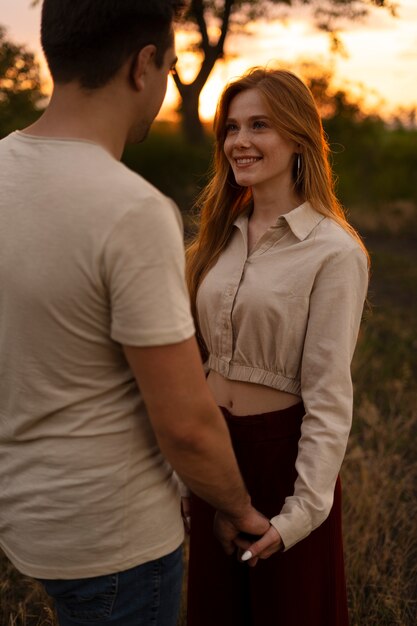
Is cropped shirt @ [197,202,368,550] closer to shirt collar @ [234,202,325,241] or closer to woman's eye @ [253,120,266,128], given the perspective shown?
shirt collar @ [234,202,325,241]

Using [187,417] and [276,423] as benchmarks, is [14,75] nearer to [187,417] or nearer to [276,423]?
[276,423]

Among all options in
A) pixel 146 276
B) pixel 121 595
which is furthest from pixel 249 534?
pixel 146 276

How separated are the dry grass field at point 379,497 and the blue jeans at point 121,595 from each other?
1114 mm

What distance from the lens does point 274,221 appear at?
248cm

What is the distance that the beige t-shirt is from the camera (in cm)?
138

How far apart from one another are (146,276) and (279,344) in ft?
3.19

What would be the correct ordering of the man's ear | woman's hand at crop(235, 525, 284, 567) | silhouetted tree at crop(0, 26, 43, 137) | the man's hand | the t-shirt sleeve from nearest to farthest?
the t-shirt sleeve, the man's ear, the man's hand, woman's hand at crop(235, 525, 284, 567), silhouetted tree at crop(0, 26, 43, 137)

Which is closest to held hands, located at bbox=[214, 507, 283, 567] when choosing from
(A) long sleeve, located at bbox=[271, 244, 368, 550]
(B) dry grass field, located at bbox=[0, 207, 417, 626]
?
(A) long sleeve, located at bbox=[271, 244, 368, 550]

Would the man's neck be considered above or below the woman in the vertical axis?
above

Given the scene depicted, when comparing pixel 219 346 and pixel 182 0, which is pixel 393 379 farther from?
pixel 182 0

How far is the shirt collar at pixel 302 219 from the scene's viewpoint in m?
2.34

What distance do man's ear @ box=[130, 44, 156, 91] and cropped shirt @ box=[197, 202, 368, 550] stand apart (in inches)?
35.0

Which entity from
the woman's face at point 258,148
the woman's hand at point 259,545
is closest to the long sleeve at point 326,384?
the woman's hand at point 259,545

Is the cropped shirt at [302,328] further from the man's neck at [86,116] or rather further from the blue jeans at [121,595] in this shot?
the man's neck at [86,116]
